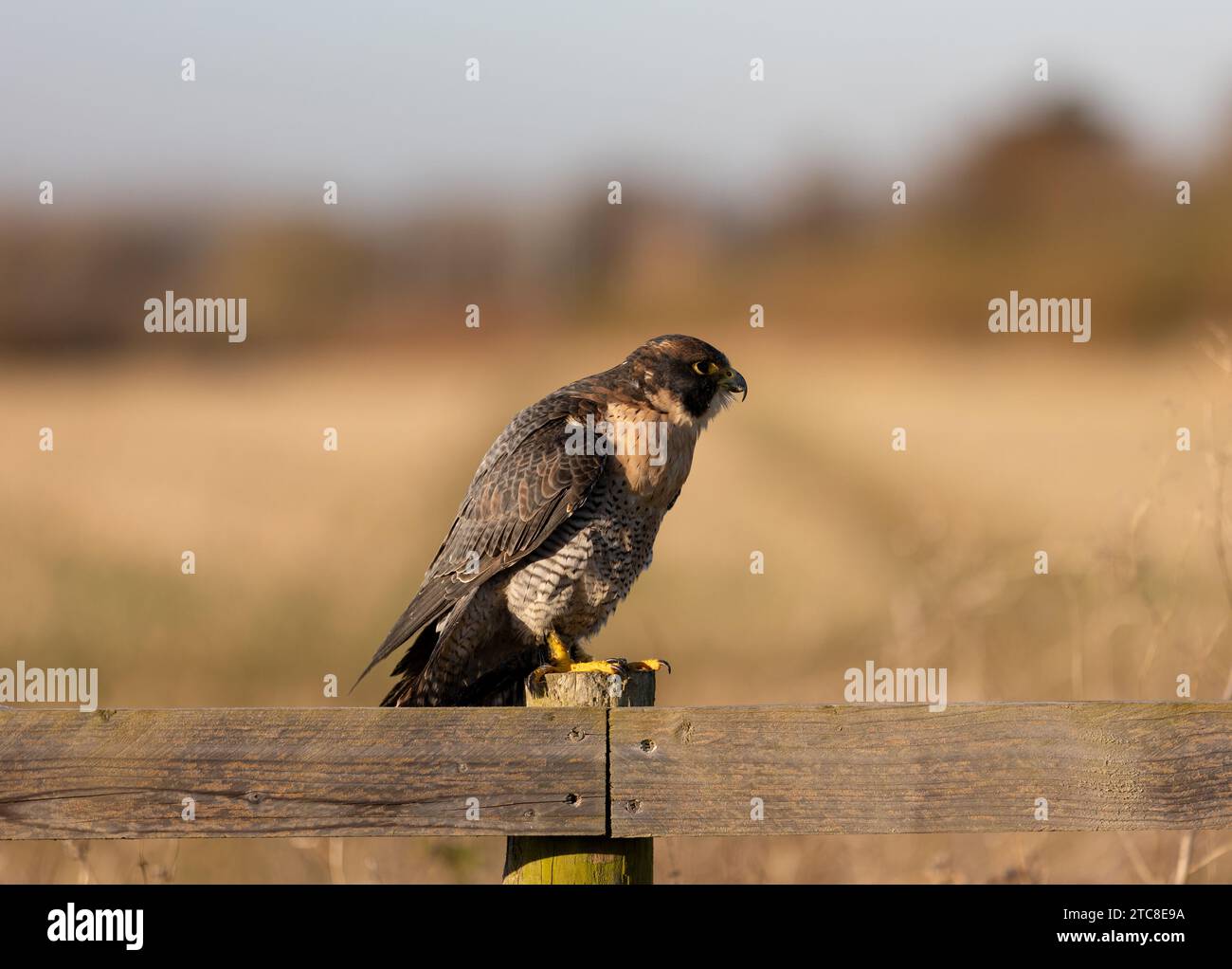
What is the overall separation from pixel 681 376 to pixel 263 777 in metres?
2.43

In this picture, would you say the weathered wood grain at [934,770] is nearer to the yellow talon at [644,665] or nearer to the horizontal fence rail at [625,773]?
the horizontal fence rail at [625,773]

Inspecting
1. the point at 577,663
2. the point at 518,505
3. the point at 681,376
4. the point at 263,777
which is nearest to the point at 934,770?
the point at 263,777

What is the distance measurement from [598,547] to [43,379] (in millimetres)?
12732

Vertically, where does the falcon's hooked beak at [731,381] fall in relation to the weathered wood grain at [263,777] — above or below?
above

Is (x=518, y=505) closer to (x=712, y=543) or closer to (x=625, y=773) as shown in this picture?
(x=625, y=773)

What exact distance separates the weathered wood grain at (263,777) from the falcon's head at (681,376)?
7.02ft

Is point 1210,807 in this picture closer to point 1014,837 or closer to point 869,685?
point 1014,837

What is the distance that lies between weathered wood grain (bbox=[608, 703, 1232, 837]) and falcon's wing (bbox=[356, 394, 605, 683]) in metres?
1.75

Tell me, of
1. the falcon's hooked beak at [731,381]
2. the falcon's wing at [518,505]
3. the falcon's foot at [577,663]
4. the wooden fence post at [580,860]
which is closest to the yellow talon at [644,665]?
the falcon's foot at [577,663]

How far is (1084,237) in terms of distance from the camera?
80.7ft

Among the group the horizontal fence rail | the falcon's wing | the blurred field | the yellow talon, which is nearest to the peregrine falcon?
the falcon's wing

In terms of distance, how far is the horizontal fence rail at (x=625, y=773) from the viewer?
108 inches

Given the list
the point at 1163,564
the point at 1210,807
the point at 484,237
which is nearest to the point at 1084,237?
the point at 484,237

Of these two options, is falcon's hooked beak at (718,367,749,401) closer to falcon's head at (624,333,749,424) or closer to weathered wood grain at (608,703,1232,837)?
falcon's head at (624,333,749,424)
